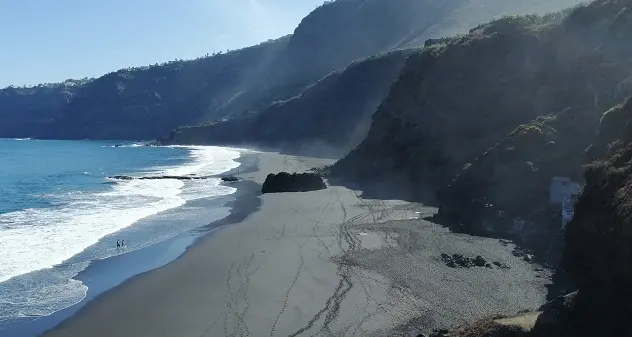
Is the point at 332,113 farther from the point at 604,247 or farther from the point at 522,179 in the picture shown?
the point at 604,247

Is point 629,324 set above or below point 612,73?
below

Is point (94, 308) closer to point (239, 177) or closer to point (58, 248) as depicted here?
point (58, 248)

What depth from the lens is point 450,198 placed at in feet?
96.7

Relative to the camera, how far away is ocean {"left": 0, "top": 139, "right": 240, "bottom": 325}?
60.9 ft

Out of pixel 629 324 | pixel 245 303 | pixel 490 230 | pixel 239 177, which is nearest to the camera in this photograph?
pixel 629 324

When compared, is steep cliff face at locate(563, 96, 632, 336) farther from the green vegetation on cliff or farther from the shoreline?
the shoreline

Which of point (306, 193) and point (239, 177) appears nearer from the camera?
point (306, 193)

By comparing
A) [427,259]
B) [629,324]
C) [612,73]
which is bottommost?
[427,259]

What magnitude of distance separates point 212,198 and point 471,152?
755 inches

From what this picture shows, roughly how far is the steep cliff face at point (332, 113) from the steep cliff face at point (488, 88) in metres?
37.3

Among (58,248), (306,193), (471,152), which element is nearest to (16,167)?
(306,193)

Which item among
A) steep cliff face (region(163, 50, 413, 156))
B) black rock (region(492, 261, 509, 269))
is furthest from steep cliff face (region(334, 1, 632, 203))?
steep cliff face (region(163, 50, 413, 156))

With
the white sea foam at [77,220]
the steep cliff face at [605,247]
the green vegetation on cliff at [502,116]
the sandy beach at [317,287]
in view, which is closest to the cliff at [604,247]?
the steep cliff face at [605,247]

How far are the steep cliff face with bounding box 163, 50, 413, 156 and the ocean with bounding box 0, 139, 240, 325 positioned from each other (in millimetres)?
36354
